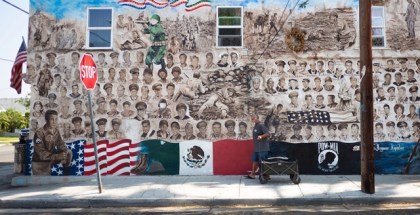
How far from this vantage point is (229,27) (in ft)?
38.8

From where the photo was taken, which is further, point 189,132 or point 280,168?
point 189,132

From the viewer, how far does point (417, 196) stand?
8.27 meters

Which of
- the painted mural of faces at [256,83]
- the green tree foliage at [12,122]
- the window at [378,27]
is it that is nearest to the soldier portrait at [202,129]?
the painted mural of faces at [256,83]

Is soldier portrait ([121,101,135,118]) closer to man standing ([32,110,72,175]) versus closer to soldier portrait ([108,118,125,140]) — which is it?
soldier portrait ([108,118,125,140])

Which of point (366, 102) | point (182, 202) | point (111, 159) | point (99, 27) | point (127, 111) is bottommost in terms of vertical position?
point (182, 202)

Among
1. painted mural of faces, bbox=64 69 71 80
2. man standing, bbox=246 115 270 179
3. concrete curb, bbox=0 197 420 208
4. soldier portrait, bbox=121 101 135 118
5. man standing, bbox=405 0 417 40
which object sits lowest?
concrete curb, bbox=0 197 420 208

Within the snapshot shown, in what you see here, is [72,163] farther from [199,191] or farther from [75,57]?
[199,191]

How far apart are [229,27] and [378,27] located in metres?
4.58

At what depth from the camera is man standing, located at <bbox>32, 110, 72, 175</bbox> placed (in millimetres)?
11609

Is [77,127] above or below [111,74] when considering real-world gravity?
below

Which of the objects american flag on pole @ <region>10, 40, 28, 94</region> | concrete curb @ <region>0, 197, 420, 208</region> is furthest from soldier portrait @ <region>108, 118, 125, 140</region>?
american flag on pole @ <region>10, 40, 28, 94</region>

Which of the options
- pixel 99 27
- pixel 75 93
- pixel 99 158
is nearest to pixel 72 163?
pixel 99 158

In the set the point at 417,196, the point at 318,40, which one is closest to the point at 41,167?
the point at 318,40

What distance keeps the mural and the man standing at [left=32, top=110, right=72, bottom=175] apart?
3cm
